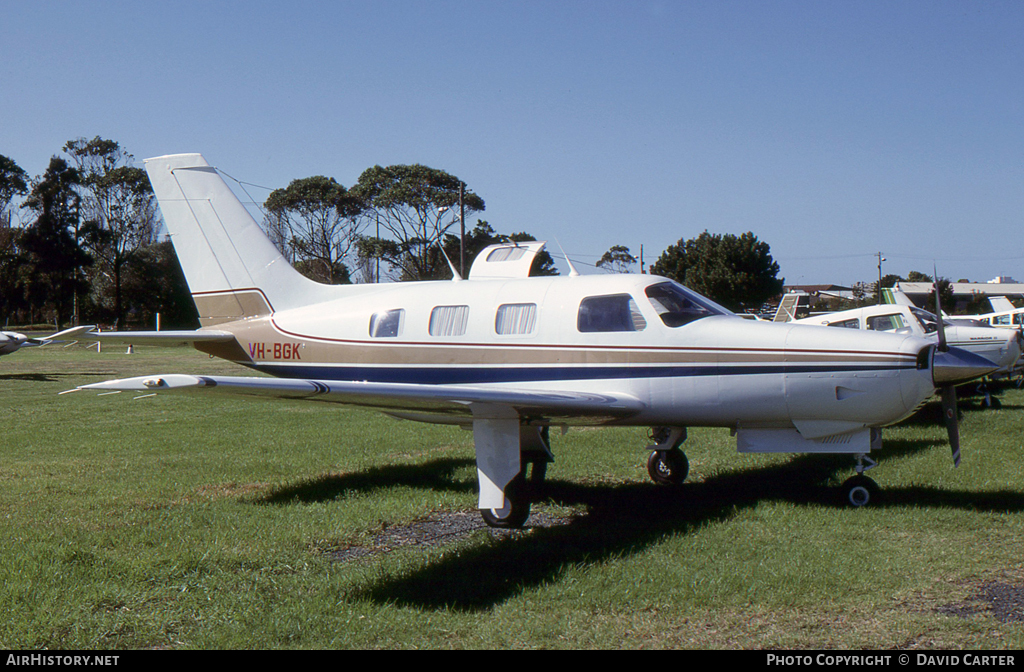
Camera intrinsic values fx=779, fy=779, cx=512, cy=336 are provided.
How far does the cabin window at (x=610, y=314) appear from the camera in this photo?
7.43 meters

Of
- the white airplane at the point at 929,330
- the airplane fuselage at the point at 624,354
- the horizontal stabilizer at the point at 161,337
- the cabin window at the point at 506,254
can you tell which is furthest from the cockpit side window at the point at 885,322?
the horizontal stabilizer at the point at 161,337

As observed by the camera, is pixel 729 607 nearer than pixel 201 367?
Yes

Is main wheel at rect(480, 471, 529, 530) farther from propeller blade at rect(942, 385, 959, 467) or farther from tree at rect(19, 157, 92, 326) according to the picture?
tree at rect(19, 157, 92, 326)

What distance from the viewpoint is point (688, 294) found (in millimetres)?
7641

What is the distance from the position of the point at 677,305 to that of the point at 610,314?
648mm

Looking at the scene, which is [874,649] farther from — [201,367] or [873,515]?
[201,367]

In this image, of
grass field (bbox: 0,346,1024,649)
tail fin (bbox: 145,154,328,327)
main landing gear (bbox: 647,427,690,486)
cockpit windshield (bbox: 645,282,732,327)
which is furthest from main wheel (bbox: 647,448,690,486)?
tail fin (bbox: 145,154,328,327)

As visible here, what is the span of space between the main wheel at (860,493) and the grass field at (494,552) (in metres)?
0.13

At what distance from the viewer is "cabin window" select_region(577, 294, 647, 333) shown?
743 centimetres

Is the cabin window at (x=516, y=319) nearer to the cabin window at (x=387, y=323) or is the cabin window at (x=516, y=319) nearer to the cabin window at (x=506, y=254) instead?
the cabin window at (x=387, y=323)

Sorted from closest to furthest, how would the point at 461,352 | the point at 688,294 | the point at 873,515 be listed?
the point at 873,515
the point at 688,294
the point at 461,352

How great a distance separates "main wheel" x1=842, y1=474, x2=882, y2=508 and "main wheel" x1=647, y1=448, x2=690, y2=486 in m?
1.89
